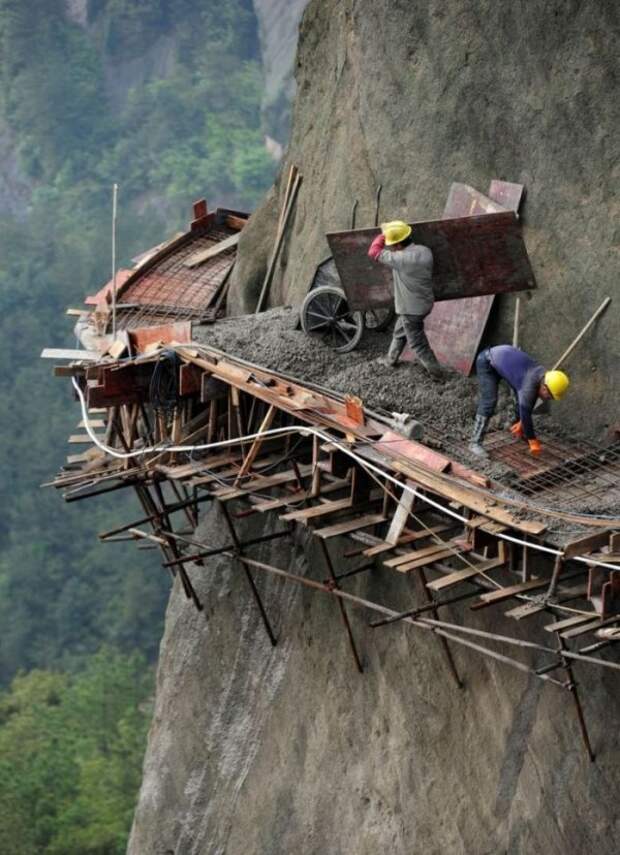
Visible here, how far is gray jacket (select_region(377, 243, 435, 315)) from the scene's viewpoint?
17812 mm

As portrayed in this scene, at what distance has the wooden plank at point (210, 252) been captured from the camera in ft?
79.3

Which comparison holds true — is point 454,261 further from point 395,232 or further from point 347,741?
point 347,741

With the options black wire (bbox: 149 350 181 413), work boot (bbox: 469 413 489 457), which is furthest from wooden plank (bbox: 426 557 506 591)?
black wire (bbox: 149 350 181 413)

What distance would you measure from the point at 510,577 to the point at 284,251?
6.49 meters

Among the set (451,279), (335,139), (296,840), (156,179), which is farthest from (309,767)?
(156,179)

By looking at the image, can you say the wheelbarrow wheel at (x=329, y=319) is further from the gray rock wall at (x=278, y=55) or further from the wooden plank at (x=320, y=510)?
the gray rock wall at (x=278, y=55)

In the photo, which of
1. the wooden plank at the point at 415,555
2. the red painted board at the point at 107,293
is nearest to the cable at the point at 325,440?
the wooden plank at the point at 415,555

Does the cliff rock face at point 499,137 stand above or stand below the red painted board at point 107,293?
above

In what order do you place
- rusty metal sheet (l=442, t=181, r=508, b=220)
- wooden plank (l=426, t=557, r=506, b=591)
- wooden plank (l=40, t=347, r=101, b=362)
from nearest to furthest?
wooden plank (l=426, t=557, r=506, b=591)
rusty metal sheet (l=442, t=181, r=508, b=220)
wooden plank (l=40, t=347, r=101, b=362)

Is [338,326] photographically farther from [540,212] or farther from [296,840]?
[296,840]

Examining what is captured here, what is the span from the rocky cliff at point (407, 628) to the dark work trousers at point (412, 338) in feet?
2.52

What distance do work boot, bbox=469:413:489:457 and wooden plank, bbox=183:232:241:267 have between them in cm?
757

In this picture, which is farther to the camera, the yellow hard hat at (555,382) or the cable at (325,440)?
the yellow hard hat at (555,382)

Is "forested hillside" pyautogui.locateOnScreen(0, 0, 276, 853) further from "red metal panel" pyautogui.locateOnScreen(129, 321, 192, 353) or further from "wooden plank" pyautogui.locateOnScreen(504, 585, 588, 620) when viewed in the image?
A: "wooden plank" pyautogui.locateOnScreen(504, 585, 588, 620)
